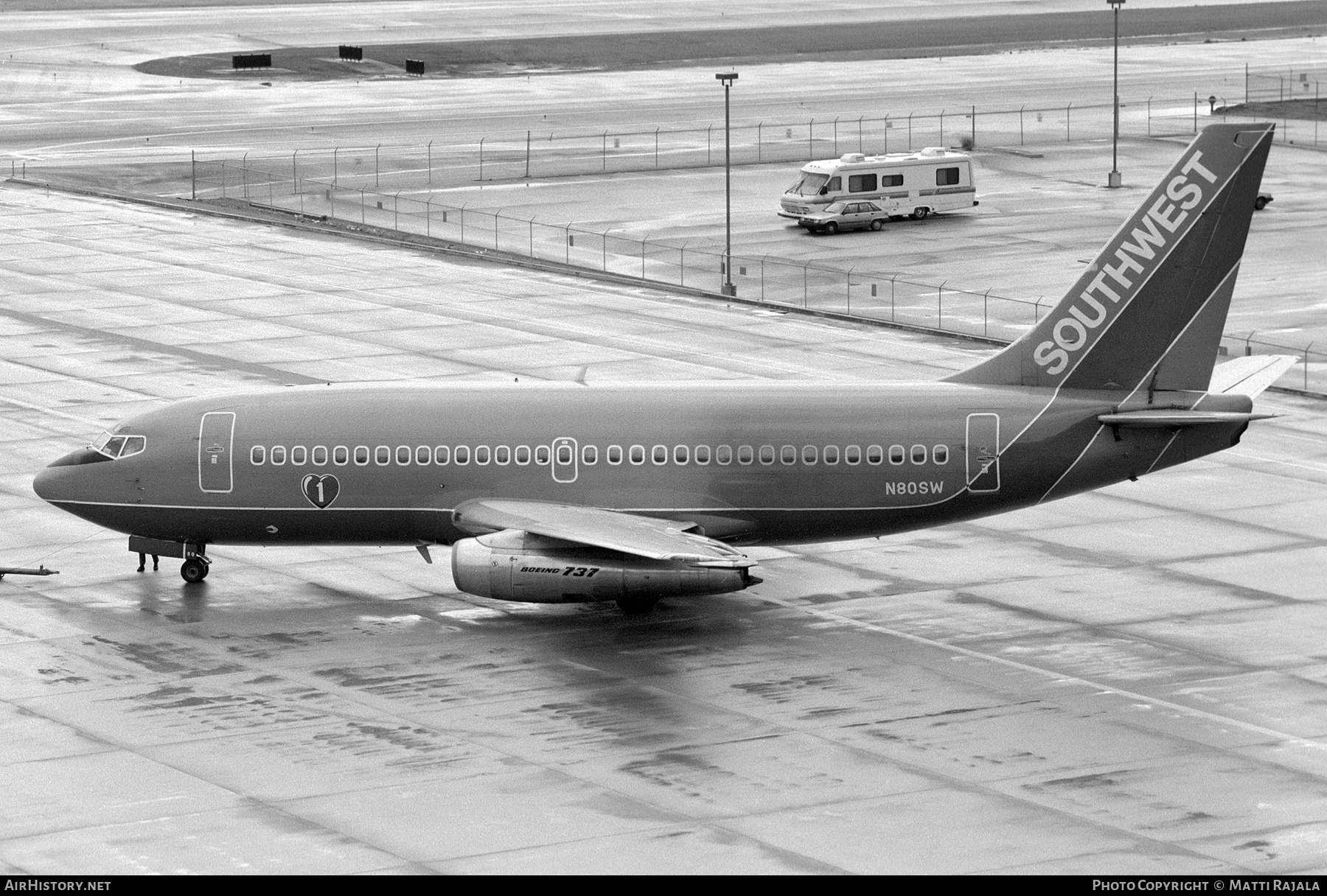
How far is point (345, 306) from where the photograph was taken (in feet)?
253

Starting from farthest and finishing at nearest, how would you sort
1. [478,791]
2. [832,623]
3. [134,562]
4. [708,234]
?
[708,234]
[134,562]
[832,623]
[478,791]

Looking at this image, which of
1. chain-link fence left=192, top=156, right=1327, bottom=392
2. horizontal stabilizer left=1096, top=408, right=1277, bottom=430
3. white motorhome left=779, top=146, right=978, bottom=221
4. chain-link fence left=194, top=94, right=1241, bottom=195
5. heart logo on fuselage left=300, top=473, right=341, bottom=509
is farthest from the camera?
chain-link fence left=194, top=94, right=1241, bottom=195

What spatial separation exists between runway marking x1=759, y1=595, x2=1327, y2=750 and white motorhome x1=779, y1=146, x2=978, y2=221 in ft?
177

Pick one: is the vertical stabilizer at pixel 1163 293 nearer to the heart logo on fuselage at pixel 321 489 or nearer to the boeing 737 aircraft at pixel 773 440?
the boeing 737 aircraft at pixel 773 440

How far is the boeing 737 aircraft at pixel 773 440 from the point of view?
4109cm

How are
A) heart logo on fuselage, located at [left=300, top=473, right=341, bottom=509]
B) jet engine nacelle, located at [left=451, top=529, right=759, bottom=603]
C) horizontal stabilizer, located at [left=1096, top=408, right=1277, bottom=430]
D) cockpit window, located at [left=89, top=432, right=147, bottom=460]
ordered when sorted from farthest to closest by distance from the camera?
cockpit window, located at [left=89, top=432, right=147, bottom=460]
heart logo on fuselage, located at [left=300, top=473, right=341, bottom=509]
horizontal stabilizer, located at [left=1096, top=408, right=1277, bottom=430]
jet engine nacelle, located at [left=451, top=529, right=759, bottom=603]

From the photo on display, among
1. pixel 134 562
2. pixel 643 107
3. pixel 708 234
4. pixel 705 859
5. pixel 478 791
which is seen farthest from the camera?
pixel 643 107

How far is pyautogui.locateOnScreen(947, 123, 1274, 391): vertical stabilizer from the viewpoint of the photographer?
41031 mm

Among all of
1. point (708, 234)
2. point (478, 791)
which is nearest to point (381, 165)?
point (708, 234)

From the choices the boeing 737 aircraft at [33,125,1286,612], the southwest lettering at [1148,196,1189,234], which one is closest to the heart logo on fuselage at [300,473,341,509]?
the boeing 737 aircraft at [33,125,1286,612]

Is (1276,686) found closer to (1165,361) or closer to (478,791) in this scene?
(1165,361)

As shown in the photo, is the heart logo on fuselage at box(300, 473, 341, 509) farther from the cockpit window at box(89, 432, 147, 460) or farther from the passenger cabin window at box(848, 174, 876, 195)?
the passenger cabin window at box(848, 174, 876, 195)

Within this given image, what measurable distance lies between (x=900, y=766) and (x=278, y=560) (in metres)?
18.5

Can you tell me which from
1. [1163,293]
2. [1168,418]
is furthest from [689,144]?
[1168,418]
